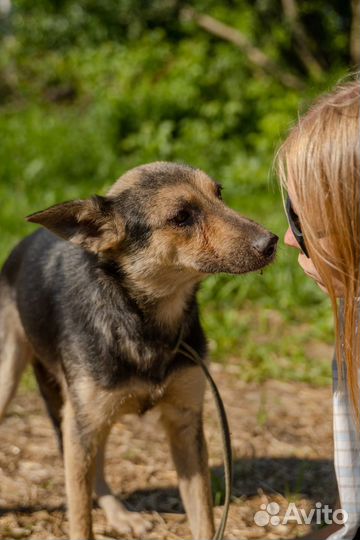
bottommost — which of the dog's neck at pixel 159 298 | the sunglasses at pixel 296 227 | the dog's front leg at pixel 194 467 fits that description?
the dog's front leg at pixel 194 467

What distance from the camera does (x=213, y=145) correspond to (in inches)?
458

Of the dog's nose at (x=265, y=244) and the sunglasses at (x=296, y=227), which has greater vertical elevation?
the sunglasses at (x=296, y=227)

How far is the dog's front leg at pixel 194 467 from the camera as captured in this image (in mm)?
3967

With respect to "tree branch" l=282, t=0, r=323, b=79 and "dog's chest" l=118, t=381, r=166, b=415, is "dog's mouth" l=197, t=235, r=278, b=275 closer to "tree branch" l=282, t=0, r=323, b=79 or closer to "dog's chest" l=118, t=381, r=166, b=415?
"dog's chest" l=118, t=381, r=166, b=415

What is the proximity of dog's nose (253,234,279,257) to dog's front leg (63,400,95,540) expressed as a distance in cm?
117

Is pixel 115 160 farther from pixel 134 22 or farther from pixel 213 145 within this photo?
pixel 134 22

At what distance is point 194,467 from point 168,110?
8.90 meters

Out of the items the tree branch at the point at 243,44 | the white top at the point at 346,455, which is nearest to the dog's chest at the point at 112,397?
the white top at the point at 346,455

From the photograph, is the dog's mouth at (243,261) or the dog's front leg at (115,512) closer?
the dog's mouth at (243,261)

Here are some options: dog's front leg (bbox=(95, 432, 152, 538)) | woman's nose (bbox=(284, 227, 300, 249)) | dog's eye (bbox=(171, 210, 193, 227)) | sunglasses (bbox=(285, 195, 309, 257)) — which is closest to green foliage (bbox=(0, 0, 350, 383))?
dog's front leg (bbox=(95, 432, 152, 538))

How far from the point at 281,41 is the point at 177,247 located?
1043cm

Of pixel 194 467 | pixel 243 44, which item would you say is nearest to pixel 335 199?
pixel 194 467

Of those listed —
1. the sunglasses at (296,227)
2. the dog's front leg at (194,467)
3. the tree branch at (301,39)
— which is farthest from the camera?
the tree branch at (301,39)

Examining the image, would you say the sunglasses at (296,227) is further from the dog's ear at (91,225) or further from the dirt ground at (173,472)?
the dirt ground at (173,472)
